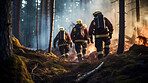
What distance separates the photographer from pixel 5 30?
2.80 m

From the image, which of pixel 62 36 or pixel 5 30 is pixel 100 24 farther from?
pixel 5 30

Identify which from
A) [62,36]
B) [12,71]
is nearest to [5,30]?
[12,71]

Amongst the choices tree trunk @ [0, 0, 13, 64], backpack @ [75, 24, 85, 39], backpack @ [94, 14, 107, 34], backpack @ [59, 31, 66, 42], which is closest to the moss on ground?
tree trunk @ [0, 0, 13, 64]

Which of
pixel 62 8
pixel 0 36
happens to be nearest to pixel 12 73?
pixel 0 36

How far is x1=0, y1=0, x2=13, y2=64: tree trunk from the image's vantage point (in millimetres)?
2723

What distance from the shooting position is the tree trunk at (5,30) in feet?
8.93

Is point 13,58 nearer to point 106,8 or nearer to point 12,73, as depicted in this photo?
point 12,73

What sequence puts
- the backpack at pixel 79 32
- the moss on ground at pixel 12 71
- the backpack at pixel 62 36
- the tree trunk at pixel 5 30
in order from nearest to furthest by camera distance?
the moss on ground at pixel 12 71 → the tree trunk at pixel 5 30 → the backpack at pixel 79 32 → the backpack at pixel 62 36

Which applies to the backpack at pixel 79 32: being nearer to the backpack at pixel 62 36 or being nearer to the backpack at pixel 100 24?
the backpack at pixel 62 36

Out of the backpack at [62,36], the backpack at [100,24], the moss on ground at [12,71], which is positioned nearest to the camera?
the moss on ground at [12,71]

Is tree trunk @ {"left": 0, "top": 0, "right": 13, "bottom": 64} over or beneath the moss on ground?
over

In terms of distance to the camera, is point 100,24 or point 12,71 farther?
point 100,24

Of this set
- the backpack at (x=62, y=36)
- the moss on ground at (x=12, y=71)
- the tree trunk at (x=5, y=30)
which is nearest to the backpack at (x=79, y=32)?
the backpack at (x=62, y=36)

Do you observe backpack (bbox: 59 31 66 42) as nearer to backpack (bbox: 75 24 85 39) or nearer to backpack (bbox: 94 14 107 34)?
backpack (bbox: 75 24 85 39)
